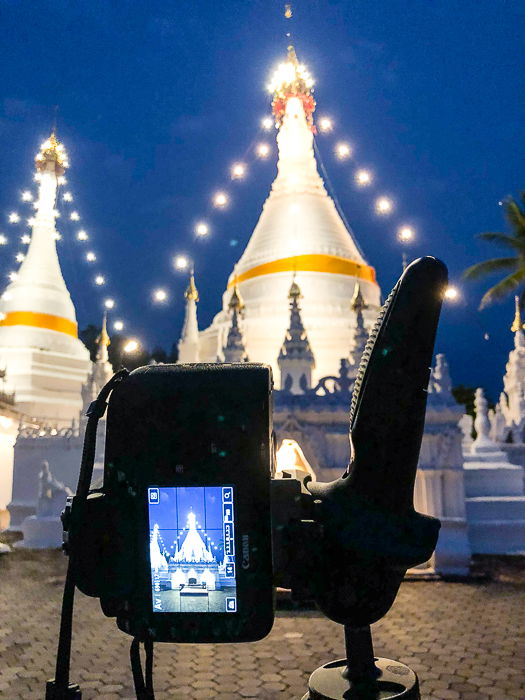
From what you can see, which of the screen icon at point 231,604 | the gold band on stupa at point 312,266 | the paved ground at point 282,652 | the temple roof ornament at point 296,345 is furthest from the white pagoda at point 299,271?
the screen icon at point 231,604

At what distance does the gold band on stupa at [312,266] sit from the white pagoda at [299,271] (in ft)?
0.11

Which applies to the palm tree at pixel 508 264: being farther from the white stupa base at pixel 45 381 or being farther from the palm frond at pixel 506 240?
the white stupa base at pixel 45 381

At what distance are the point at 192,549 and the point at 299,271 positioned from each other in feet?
57.0

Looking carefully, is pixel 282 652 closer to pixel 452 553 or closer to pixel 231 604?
pixel 231 604

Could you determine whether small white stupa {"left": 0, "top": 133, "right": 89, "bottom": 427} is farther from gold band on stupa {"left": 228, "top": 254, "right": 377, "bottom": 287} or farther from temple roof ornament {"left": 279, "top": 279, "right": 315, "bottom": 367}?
temple roof ornament {"left": 279, "top": 279, "right": 315, "bottom": 367}

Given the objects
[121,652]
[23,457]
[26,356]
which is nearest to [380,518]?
[121,652]

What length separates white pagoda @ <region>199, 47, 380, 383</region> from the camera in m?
16.8

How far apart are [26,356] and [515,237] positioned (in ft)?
68.6

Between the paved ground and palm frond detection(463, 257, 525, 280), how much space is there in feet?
58.8

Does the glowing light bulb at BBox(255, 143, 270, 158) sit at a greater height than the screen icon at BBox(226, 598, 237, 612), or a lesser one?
greater

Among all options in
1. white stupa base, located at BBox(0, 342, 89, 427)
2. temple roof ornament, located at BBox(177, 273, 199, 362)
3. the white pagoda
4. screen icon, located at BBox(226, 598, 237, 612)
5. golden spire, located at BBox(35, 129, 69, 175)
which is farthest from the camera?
golden spire, located at BBox(35, 129, 69, 175)

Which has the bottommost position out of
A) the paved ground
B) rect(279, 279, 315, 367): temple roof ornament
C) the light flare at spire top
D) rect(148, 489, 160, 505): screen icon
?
the paved ground

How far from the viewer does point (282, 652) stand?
16.3 ft

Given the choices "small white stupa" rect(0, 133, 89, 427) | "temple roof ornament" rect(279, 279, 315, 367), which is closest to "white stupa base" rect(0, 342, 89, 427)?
"small white stupa" rect(0, 133, 89, 427)
